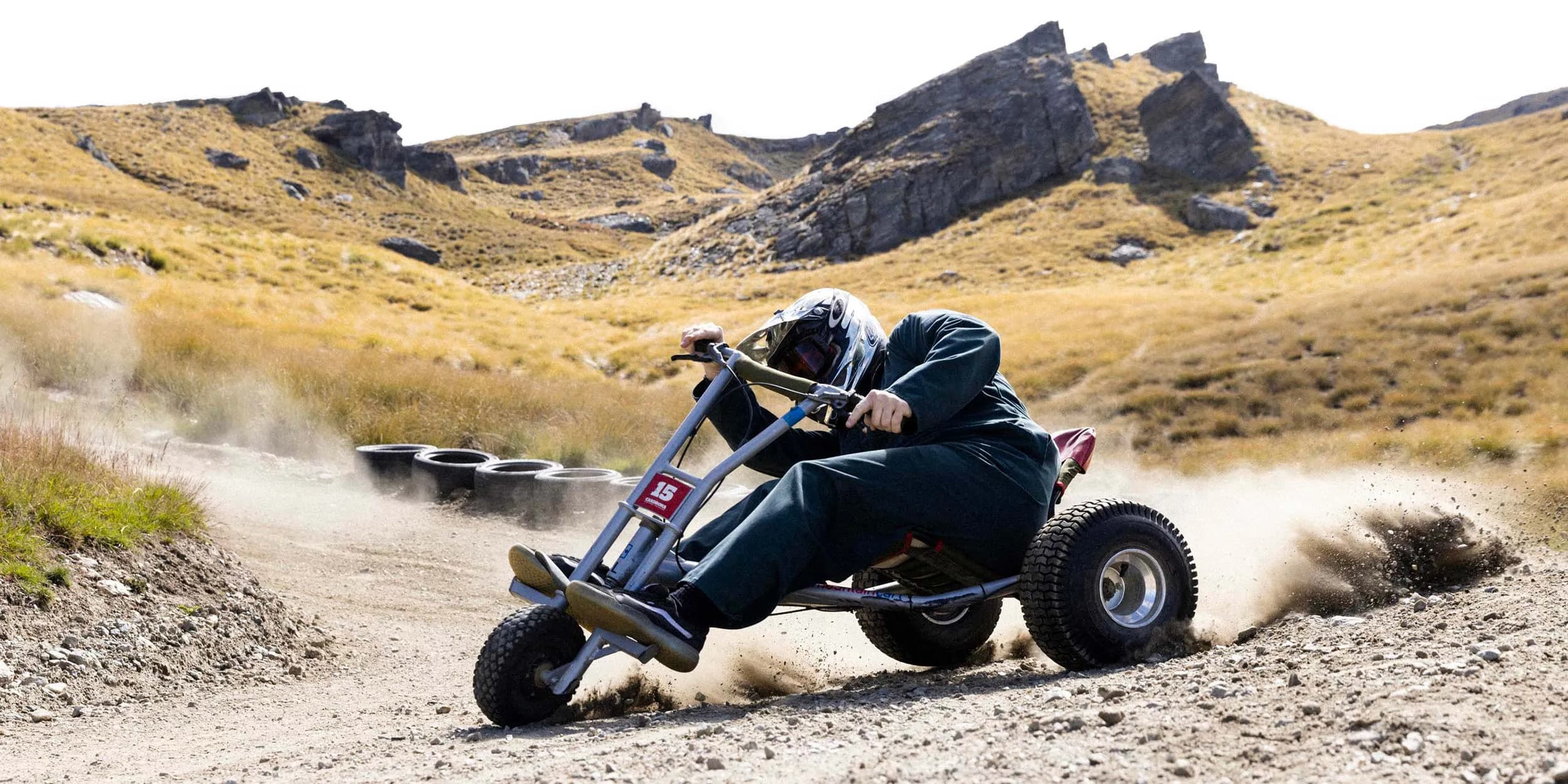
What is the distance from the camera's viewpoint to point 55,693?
5.17 m

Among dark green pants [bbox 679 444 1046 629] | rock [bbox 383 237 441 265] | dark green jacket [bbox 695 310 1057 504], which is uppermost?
rock [bbox 383 237 441 265]

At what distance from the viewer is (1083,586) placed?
174 inches

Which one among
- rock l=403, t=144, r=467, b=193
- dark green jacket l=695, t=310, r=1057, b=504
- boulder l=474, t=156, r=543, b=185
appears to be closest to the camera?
dark green jacket l=695, t=310, r=1057, b=504

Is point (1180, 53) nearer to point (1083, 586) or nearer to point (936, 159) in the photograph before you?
point (936, 159)

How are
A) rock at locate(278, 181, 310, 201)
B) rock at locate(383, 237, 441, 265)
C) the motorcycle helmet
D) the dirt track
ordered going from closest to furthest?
the dirt track < the motorcycle helmet < rock at locate(383, 237, 441, 265) < rock at locate(278, 181, 310, 201)

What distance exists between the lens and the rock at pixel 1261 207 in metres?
81.1

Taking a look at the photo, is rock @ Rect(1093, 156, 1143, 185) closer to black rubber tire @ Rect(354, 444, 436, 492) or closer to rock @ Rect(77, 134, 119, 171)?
rock @ Rect(77, 134, 119, 171)

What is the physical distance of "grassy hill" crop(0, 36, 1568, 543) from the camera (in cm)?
1573

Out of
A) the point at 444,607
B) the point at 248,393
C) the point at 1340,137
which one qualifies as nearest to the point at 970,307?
the point at 248,393

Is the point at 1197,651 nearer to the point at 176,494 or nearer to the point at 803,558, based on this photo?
the point at 803,558

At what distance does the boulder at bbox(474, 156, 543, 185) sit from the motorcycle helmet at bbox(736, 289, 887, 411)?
185595 millimetres

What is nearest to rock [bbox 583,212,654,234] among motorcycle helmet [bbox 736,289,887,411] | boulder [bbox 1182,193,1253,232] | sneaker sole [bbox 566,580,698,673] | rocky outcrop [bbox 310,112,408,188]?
rocky outcrop [bbox 310,112,408,188]

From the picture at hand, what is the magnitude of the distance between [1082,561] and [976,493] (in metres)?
0.50

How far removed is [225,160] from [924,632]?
381ft
